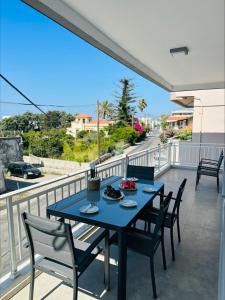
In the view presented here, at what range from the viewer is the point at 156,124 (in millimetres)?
41656

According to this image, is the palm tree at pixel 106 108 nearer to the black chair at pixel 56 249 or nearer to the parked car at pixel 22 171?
the parked car at pixel 22 171

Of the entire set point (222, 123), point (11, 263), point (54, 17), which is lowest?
point (11, 263)

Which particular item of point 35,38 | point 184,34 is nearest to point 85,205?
point 184,34

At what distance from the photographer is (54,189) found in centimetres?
222

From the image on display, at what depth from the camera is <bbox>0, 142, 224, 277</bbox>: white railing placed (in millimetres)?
1855

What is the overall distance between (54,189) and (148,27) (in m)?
2.07

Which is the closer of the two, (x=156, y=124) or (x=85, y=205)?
(x=85, y=205)

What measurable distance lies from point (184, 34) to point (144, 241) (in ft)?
7.80

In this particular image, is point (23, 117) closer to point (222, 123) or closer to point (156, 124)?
point (222, 123)

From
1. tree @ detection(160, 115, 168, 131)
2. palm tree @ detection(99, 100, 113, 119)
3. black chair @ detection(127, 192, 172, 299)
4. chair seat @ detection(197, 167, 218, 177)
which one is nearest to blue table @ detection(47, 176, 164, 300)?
black chair @ detection(127, 192, 172, 299)

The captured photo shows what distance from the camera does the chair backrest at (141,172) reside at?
296cm

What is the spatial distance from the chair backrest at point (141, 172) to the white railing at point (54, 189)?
0.37 meters

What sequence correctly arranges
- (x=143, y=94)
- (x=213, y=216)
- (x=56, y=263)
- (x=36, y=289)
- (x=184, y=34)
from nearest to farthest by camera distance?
(x=56, y=263)
(x=36, y=289)
(x=184, y=34)
(x=213, y=216)
(x=143, y=94)

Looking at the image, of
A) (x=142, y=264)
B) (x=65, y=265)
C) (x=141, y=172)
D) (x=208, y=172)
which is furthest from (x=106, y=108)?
(x=65, y=265)
